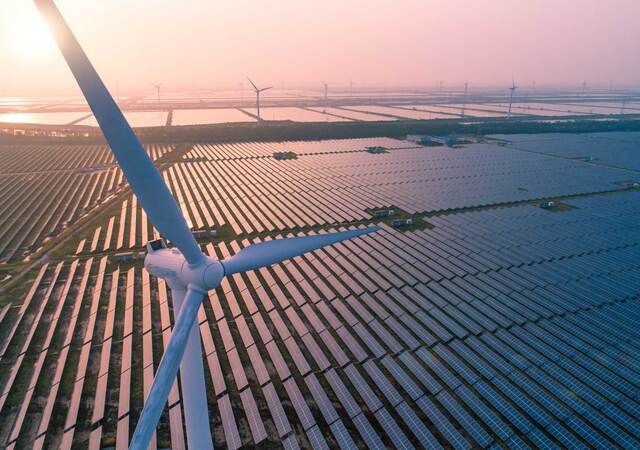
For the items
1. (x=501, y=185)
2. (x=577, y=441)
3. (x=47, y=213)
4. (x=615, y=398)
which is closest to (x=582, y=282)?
(x=615, y=398)

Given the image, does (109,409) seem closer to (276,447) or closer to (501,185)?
(276,447)

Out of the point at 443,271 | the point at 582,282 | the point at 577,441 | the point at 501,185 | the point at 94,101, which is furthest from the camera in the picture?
the point at 501,185

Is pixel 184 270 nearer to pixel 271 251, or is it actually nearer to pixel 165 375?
pixel 165 375

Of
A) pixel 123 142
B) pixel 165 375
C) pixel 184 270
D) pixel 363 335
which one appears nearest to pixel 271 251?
pixel 184 270

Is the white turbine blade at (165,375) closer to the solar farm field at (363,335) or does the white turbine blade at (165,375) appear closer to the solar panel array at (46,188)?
the solar farm field at (363,335)

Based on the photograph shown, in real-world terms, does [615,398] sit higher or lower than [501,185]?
lower


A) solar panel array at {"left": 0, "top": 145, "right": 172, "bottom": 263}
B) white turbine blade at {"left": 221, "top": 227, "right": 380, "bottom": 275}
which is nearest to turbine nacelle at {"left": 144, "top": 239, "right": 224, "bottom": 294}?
white turbine blade at {"left": 221, "top": 227, "right": 380, "bottom": 275}

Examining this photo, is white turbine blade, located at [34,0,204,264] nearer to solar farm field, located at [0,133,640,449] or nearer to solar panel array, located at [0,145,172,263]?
solar farm field, located at [0,133,640,449]
